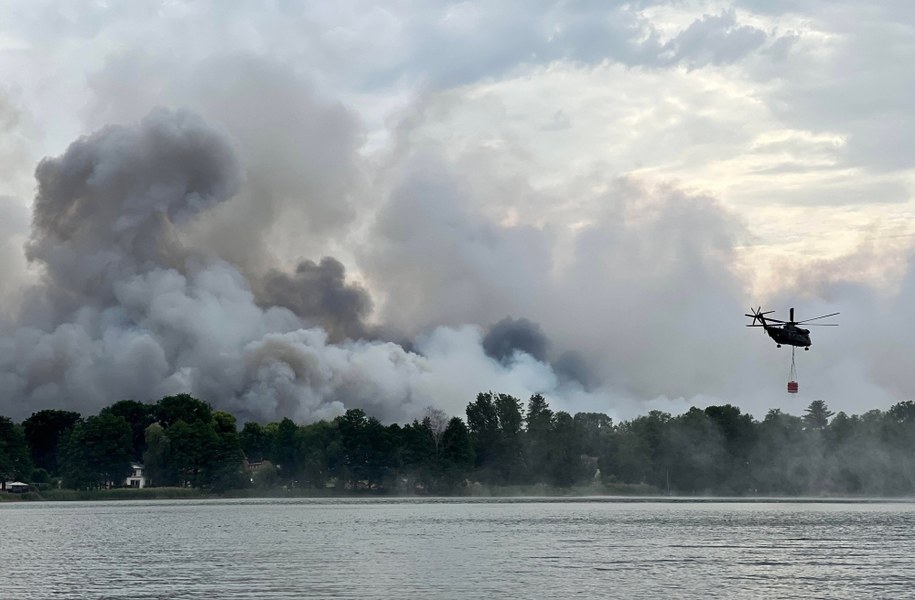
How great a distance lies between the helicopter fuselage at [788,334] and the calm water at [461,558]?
1682cm

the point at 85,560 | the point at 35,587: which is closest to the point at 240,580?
the point at 35,587

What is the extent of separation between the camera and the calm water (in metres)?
60.9

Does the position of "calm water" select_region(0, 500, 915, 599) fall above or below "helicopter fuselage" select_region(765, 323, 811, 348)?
below

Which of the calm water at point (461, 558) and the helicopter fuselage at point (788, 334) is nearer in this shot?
the calm water at point (461, 558)

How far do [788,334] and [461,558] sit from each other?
144 feet

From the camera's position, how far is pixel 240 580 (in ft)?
214

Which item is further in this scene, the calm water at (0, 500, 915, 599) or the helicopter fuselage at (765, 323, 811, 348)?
the helicopter fuselage at (765, 323, 811, 348)

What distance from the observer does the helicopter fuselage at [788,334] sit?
355 ft

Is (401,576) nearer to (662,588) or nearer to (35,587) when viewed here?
(662,588)

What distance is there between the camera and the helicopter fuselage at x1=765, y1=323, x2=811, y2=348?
355 ft

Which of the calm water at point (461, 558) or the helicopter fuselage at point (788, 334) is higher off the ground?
the helicopter fuselage at point (788, 334)

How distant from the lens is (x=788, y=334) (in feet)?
356

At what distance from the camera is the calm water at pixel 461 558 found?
200 ft

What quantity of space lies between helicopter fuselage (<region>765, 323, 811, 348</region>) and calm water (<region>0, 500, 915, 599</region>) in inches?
662
